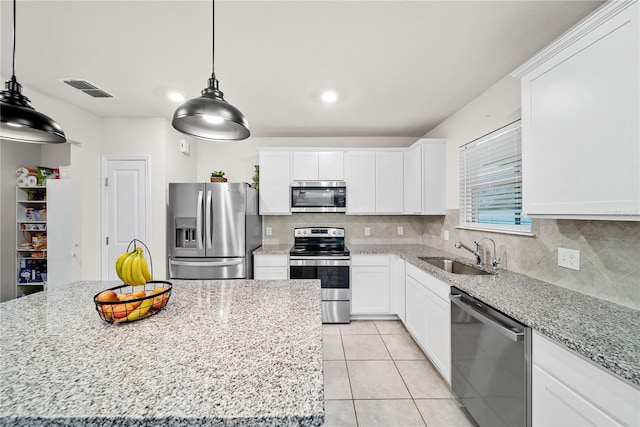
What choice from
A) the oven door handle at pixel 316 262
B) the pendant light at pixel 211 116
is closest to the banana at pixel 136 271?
the pendant light at pixel 211 116

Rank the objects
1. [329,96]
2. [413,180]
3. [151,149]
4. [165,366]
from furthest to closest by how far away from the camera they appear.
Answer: [413,180] < [151,149] < [329,96] < [165,366]

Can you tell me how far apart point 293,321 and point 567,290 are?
1.69 meters

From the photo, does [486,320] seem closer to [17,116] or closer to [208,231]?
[17,116]

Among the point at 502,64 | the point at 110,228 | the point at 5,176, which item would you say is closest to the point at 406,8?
the point at 502,64

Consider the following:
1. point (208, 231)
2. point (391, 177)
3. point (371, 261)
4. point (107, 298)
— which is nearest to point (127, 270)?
point (107, 298)

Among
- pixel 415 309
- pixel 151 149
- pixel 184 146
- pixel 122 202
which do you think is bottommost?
pixel 415 309

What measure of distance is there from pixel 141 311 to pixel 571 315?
75.5 inches

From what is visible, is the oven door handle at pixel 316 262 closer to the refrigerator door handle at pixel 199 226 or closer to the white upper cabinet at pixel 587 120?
the refrigerator door handle at pixel 199 226

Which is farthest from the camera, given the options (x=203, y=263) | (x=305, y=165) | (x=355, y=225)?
(x=355, y=225)

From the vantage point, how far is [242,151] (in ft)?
12.7

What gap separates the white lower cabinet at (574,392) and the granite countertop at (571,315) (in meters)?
0.06

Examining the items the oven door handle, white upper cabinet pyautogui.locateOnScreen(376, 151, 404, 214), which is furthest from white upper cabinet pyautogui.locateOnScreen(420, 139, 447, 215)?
the oven door handle

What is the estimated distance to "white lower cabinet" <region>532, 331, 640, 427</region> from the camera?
2.86ft

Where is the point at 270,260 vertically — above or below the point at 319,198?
below
